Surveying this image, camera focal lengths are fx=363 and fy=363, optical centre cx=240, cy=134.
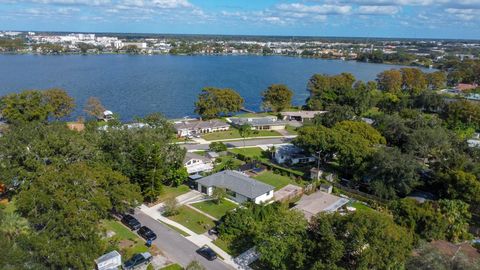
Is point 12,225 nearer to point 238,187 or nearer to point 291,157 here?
point 238,187

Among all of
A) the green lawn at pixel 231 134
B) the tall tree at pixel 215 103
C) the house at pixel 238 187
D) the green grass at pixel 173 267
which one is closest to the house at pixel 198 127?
the green lawn at pixel 231 134

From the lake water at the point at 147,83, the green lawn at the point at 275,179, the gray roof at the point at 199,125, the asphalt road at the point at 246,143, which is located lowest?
the green lawn at the point at 275,179

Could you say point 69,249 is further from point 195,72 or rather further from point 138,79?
point 195,72

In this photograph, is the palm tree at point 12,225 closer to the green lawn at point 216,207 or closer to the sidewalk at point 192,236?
the sidewalk at point 192,236

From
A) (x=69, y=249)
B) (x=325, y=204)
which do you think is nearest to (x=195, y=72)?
(x=325, y=204)

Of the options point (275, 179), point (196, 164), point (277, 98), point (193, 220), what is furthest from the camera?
point (277, 98)

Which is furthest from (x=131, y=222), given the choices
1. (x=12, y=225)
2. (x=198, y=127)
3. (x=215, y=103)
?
(x=215, y=103)
